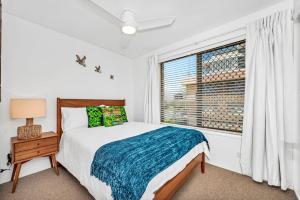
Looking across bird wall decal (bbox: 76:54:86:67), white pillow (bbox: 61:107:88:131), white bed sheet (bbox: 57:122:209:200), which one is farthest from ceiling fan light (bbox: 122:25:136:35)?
white pillow (bbox: 61:107:88:131)

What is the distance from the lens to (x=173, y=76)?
3264 mm

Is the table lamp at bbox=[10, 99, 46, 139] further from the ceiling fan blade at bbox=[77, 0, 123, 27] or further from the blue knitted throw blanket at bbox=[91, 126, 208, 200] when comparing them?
the ceiling fan blade at bbox=[77, 0, 123, 27]

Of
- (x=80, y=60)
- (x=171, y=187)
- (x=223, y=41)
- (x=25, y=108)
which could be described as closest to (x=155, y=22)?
(x=223, y=41)

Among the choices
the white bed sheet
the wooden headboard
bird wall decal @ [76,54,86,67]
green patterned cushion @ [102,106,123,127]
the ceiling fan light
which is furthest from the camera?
bird wall decal @ [76,54,86,67]

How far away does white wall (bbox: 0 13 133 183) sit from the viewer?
6.71 ft

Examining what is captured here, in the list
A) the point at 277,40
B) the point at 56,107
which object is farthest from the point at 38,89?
the point at 277,40

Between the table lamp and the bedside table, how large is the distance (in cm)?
10

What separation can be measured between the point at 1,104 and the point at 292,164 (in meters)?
4.05

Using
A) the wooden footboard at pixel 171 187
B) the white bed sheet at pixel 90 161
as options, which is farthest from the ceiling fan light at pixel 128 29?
the wooden footboard at pixel 171 187

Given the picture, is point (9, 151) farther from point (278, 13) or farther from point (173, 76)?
point (278, 13)

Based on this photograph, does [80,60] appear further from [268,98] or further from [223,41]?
[268,98]

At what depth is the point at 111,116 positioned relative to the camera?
270 centimetres

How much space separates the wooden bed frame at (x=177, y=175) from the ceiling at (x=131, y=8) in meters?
1.30

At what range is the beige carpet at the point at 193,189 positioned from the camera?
169cm
